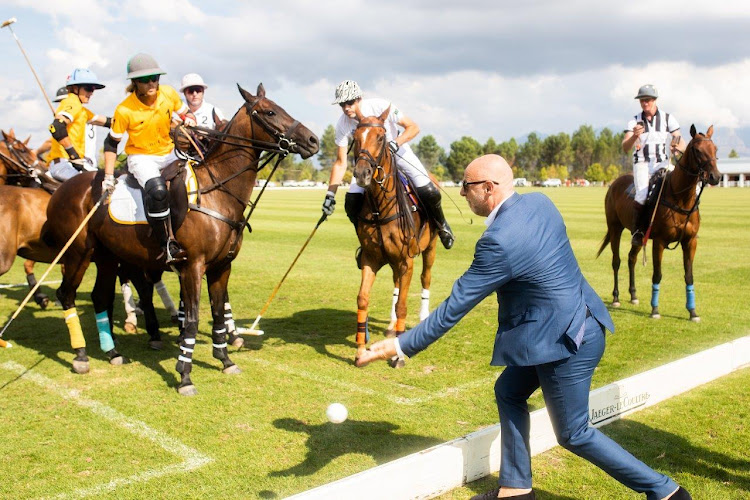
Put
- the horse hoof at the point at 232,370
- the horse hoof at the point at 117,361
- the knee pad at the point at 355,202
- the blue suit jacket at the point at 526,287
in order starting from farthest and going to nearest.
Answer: the knee pad at the point at 355,202
the horse hoof at the point at 117,361
the horse hoof at the point at 232,370
the blue suit jacket at the point at 526,287

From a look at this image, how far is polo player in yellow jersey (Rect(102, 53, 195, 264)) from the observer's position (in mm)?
6586

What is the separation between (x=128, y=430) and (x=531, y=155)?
15434 centimetres

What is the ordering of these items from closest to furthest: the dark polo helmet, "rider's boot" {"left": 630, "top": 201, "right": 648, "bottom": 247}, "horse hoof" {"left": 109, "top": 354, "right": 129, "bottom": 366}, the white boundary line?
1. the white boundary line
2. the dark polo helmet
3. "horse hoof" {"left": 109, "top": 354, "right": 129, "bottom": 366}
4. "rider's boot" {"left": 630, "top": 201, "right": 648, "bottom": 247}

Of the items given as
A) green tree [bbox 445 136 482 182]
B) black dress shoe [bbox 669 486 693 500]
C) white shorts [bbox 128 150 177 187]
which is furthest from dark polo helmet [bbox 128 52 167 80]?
green tree [bbox 445 136 482 182]

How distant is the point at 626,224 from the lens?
11281 mm

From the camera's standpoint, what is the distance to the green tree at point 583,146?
486ft

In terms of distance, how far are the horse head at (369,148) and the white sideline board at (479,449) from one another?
10.1 feet

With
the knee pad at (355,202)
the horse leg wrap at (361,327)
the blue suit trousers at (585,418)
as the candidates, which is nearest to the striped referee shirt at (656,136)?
the knee pad at (355,202)

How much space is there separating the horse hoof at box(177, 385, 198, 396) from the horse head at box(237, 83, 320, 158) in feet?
8.89

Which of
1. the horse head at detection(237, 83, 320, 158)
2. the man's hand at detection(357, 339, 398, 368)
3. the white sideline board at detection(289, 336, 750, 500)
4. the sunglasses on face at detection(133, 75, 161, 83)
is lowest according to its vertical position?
the white sideline board at detection(289, 336, 750, 500)

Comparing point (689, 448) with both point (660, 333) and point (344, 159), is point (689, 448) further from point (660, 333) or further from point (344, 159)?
point (344, 159)

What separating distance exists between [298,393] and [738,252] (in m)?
14.9

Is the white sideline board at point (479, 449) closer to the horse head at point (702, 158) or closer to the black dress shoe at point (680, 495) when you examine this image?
the black dress shoe at point (680, 495)

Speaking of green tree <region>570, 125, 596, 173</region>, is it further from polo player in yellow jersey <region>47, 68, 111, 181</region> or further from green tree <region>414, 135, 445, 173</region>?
polo player in yellow jersey <region>47, 68, 111, 181</region>
